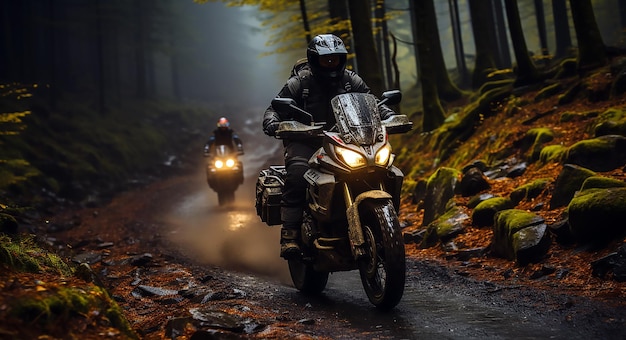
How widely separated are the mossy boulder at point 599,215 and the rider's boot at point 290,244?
3.31m

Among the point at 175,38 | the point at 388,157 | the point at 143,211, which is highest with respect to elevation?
the point at 175,38

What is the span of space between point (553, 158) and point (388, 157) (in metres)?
5.04

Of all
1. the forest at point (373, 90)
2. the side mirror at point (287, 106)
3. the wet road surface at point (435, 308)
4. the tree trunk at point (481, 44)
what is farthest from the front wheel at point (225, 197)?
the side mirror at point (287, 106)

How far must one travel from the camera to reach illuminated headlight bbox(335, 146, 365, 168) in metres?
5.44

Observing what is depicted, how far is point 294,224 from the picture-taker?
655cm

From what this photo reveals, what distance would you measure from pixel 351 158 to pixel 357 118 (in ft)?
1.52

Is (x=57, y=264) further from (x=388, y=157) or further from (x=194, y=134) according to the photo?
(x=194, y=134)

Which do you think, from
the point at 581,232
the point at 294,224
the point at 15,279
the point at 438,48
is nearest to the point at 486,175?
the point at 581,232

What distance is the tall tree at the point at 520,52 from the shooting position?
13.9 meters

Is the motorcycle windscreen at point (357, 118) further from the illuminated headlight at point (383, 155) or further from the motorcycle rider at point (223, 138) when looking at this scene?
the motorcycle rider at point (223, 138)

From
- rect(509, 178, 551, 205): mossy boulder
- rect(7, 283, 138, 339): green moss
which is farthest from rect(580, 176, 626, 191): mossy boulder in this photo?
rect(7, 283, 138, 339): green moss

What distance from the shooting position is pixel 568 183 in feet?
25.0

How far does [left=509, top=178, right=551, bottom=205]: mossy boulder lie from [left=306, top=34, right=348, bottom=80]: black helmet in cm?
392

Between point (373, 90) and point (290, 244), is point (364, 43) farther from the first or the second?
point (290, 244)
